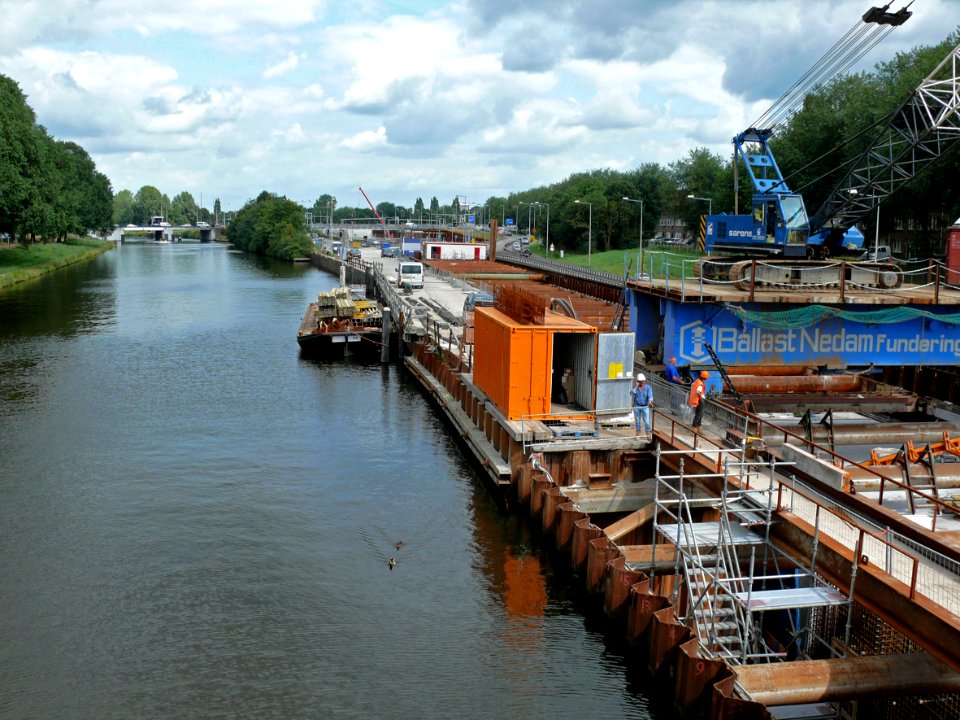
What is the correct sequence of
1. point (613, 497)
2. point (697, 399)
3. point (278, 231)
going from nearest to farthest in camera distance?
1. point (697, 399)
2. point (613, 497)
3. point (278, 231)

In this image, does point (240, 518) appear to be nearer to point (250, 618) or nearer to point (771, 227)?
point (250, 618)

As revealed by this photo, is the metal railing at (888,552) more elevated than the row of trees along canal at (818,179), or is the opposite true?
the row of trees along canal at (818,179)

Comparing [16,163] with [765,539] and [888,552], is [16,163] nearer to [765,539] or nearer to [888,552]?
[765,539]

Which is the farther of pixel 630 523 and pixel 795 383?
pixel 795 383

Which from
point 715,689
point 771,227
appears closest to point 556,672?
point 715,689

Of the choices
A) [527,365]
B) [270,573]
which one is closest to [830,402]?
[527,365]

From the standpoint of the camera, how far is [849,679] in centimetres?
1252

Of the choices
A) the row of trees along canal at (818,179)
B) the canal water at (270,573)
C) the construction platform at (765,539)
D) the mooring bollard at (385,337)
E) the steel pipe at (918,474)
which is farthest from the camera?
the row of trees along canal at (818,179)

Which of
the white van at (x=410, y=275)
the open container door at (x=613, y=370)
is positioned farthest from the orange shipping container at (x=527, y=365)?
the white van at (x=410, y=275)

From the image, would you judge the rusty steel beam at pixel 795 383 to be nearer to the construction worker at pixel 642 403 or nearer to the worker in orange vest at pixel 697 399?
the worker in orange vest at pixel 697 399

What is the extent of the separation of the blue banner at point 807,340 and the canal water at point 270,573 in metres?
6.64

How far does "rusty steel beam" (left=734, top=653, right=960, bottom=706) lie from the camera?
40.9 ft

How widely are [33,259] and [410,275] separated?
2137 inches

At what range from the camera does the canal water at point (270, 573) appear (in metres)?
15.3
